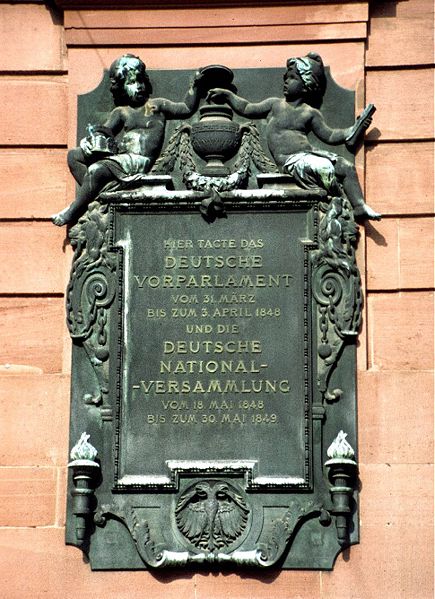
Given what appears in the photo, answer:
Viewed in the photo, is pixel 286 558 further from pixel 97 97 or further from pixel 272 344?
pixel 97 97

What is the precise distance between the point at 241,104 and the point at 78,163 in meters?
1.79

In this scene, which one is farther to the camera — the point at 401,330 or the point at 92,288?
the point at 92,288

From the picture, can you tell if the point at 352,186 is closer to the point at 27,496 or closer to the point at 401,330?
the point at 401,330

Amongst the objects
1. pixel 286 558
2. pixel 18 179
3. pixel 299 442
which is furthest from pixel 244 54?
pixel 286 558

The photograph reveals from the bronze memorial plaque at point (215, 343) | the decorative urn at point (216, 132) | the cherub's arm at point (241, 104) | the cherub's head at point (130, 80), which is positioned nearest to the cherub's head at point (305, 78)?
the cherub's arm at point (241, 104)

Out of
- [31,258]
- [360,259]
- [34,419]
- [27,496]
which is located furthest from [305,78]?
[27,496]

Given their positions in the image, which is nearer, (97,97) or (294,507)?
(294,507)

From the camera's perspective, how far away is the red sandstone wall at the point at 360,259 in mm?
15680

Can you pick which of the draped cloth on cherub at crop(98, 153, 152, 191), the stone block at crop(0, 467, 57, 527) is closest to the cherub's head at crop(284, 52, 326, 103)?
the draped cloth on cherub at crop(98, 153, 152, 191)

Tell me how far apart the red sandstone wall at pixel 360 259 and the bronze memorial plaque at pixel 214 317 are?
20 cm

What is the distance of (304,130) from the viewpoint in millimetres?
16641

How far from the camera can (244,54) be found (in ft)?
55.7

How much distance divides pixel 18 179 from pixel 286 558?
4.81m

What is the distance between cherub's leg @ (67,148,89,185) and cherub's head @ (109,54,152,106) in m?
0.73
